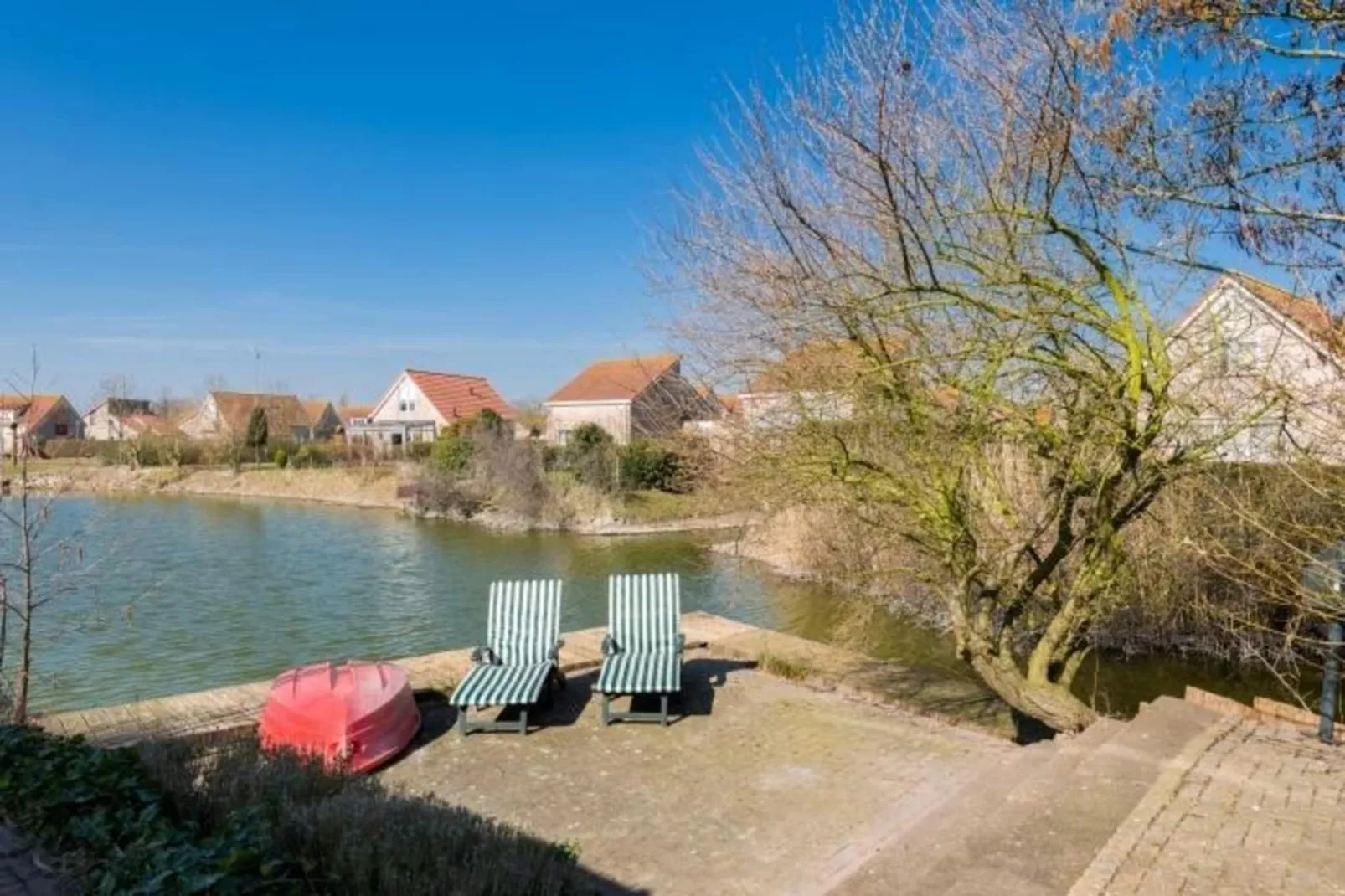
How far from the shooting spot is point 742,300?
19.9 ft

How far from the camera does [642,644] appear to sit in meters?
7.60

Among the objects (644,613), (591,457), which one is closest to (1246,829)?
(644,613)

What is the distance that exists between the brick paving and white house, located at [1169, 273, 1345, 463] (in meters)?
1.75

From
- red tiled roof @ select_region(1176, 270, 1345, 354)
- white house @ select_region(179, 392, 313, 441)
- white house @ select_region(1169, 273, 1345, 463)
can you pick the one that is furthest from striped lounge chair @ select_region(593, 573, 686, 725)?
white house @ select_region(179, 392, 313, 441)

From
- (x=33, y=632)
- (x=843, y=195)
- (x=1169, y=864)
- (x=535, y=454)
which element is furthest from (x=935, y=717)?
(x=535, y=454)

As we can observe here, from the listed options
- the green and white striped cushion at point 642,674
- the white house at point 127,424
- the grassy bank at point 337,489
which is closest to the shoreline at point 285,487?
the grassy bank at point 337,489

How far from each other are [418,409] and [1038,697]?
4488 centimetres

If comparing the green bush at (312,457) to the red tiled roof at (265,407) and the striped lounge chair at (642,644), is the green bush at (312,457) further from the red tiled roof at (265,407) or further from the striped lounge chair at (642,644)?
the striped lounge chair at (642,644)

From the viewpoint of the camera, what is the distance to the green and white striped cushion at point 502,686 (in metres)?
6.30

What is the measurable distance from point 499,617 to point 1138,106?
6011mm

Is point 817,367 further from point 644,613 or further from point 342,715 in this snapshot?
point 342,715

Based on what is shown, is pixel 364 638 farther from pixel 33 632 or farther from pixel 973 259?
pixel 973 259

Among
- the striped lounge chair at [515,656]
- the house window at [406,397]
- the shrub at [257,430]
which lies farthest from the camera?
the house window at [406,397]

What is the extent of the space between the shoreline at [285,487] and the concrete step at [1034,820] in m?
22.3
